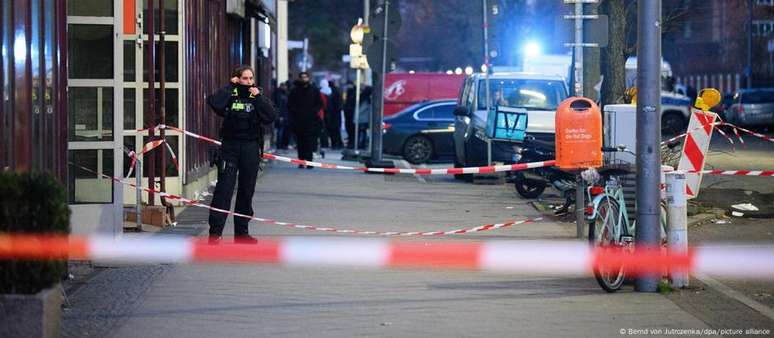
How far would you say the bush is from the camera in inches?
289

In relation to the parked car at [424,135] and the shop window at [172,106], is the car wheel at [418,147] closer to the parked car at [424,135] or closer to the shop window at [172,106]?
the parked car at [424,135]

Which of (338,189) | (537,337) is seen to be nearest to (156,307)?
(537,337)

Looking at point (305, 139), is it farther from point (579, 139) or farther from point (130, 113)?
point (579, 139)

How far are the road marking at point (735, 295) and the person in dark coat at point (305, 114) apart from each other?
1499cm

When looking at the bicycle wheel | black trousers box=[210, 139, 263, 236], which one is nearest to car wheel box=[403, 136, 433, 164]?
black trousers box=[210, 139, 263, 236]

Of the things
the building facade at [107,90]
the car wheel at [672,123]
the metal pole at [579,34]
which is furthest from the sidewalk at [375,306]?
the car wheel at [672,123]

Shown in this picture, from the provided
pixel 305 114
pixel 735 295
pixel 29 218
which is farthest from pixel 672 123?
pixel 29 218

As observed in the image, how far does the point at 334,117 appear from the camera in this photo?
128 feet

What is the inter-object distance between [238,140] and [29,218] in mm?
6375

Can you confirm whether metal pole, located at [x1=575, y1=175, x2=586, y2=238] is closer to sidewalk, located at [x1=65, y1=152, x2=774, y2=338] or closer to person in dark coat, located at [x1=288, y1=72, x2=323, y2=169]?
sidewalk, located at [x1=65, y1=152, x2=774, y2=338]

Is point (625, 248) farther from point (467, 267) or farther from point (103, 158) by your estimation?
point (103, 158)

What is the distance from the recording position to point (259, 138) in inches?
551

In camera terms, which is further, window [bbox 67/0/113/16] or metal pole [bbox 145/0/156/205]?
metal pole [bbox 145/0/156/205]

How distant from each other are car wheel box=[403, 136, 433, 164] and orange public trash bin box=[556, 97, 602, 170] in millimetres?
18831
